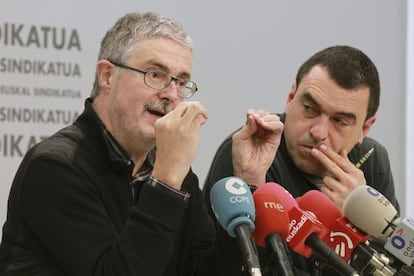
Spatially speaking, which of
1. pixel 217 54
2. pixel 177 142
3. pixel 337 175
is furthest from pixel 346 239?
pixel 217 54

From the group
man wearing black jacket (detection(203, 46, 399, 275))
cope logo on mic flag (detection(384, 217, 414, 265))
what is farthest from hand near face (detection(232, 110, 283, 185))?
cope logo on mic flag (detection(384, 217, 414, 265))

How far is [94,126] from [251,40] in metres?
1.64

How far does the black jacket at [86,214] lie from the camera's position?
1847 millimetres

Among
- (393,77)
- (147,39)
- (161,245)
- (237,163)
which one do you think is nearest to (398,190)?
(393,77)

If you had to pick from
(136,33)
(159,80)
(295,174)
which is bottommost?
(295,174)

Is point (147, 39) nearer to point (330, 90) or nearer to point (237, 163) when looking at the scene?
point (237, 163)

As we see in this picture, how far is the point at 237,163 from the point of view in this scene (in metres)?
2.31

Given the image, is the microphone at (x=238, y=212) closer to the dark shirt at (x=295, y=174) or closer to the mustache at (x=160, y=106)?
the dark shirt at (x=295, y=174)

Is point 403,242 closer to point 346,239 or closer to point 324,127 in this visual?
point 346,239

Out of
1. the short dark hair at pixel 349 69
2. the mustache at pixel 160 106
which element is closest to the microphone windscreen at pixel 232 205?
the mustache at pixel 160 106

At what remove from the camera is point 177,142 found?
1.93 m

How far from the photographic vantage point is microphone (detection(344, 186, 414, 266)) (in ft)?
5.71

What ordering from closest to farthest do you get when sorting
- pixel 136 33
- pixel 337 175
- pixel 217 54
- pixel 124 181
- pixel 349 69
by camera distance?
pixel 124 181
pixel 136 33
pixel 337 175
pixel 349 69
pixel 217 54

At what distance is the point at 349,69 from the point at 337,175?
0.38 meters
